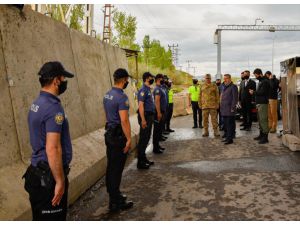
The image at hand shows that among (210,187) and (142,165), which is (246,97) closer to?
(142,165)

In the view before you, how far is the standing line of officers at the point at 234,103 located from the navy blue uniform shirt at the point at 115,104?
5.59m

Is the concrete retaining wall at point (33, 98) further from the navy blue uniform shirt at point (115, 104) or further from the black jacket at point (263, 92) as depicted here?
the black jacket at point (263, 92)

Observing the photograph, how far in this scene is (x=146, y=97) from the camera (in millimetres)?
7191

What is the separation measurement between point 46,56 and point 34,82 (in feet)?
2.87

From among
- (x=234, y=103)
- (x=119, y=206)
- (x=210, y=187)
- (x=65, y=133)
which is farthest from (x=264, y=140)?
(x=65, y=133)

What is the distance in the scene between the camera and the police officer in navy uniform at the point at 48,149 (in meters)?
2.89

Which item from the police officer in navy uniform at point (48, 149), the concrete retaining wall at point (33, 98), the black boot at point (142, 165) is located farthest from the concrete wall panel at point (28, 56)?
the police officer in navy uniform at point (48, 149)

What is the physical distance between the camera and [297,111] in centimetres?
849

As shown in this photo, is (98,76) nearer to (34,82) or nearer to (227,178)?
(34,82)

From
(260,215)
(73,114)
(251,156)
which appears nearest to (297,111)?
(251,156)

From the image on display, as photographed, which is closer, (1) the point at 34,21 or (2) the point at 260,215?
(2) the point at 260,215

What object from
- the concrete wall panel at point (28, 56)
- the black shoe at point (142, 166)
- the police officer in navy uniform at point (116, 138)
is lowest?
the black shoe at point (142, 166)

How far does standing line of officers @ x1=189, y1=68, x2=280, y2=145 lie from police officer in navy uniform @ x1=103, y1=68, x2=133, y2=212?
547 centimetres

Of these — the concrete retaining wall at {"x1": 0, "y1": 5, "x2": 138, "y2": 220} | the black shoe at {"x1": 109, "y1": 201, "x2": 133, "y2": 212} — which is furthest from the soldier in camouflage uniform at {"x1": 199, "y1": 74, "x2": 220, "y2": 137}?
the black shoe at {"x1": 109, "y1": 201, "x2": 133, "y2": 212}
